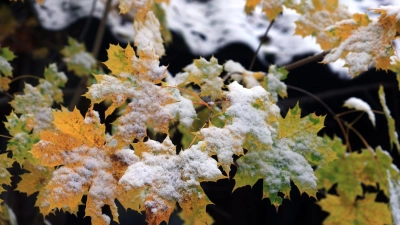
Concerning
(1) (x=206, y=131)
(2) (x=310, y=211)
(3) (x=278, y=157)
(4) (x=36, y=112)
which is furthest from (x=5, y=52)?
(2) (x=310, y=211)

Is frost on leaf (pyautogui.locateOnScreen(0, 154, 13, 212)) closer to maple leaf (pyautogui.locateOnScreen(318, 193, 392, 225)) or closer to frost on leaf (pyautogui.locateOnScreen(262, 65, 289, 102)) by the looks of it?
frost on leaf (pyautogui.locateOnScreen(262, 65, 289, 102))

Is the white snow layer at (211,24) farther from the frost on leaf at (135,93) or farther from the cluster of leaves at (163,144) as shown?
the frost on leaf at (135,93)

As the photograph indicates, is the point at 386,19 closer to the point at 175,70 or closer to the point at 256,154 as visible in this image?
the point at 256,154

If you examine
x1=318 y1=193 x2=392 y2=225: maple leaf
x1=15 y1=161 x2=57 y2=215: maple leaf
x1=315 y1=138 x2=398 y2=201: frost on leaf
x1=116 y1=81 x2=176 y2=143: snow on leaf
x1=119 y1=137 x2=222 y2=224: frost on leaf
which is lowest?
x1=318 y1=193 x2=392 y2=225: maple leaf

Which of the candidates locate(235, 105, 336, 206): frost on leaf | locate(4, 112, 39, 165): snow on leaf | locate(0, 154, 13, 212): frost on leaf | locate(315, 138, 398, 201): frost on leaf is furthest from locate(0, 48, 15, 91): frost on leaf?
locate(315, 138, 398, 201): frost on leaf

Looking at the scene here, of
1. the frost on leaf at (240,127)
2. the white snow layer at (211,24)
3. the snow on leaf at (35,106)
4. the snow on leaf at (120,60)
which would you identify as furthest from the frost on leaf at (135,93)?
the white snow layer at (211,24)

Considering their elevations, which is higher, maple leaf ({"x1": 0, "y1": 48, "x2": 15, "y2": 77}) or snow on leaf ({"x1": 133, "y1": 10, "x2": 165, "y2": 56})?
snow on leaf ({"x1": 133, "y1": 10, "x2": 165, "y2": 56})
